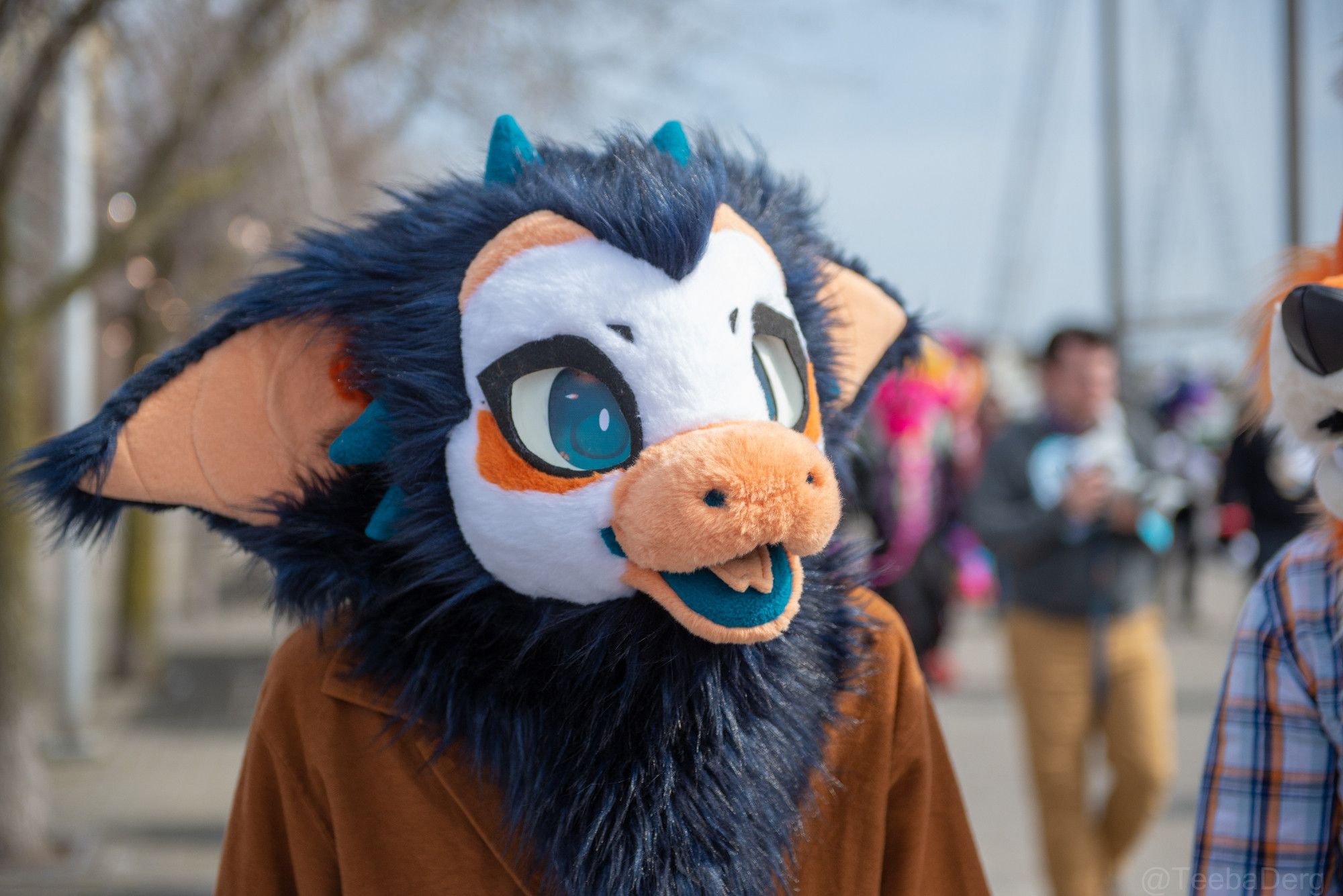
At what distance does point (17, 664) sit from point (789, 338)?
4.17m

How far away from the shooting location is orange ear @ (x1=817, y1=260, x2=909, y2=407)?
184 centimetres

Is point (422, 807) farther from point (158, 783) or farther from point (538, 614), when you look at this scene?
point (158, 783)

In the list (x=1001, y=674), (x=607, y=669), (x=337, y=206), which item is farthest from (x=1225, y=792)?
(x=1001, y=674)

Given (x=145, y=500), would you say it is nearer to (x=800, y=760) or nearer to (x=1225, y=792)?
(x=800, y=760)

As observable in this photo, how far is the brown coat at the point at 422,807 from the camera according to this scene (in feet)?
5.44

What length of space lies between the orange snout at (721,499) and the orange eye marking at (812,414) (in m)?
0.19

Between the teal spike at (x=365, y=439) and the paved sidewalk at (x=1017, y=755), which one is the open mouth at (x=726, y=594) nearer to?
the teal spike at (x=365, y=439)

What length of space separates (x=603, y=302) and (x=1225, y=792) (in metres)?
1.14

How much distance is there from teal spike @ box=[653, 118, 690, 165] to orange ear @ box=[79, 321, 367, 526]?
1.73ft

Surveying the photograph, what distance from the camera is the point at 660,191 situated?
5.21 feet

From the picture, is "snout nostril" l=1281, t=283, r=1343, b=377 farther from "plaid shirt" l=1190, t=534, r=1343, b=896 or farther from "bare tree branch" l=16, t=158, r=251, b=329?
"bare tree branch" l=16, t=158, r=251, b=329

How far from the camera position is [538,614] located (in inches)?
63.6

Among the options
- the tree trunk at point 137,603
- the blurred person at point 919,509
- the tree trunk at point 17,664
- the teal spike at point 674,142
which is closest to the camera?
the teal spike at point 674,142

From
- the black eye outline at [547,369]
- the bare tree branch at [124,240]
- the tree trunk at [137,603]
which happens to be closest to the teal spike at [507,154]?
the black eye outline at [547,369]
